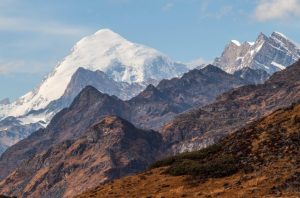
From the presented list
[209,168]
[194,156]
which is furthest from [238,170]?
[194,156]

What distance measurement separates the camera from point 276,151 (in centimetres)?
5547

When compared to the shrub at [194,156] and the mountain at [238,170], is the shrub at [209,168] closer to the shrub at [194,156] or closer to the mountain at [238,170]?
the mountain at [238,170]

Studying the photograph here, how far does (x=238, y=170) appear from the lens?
55.4 meters

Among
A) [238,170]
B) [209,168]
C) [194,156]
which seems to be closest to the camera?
[238,170]

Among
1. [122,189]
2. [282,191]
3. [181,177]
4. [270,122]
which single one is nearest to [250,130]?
[270,122]

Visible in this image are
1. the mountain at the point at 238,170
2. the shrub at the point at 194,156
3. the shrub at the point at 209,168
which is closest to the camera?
the mountain at the point at 238,170

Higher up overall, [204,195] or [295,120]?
[295,120]

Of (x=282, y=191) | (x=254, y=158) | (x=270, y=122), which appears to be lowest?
(x=282, y=191)

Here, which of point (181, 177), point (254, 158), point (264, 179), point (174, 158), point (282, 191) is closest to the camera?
point (282, 191)

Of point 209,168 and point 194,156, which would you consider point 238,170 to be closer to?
point 209,168

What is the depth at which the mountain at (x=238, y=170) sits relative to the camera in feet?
158

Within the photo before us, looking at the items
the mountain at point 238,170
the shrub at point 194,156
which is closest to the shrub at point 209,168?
the mountain at point 238,170

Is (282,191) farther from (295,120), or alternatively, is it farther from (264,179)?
(295,120)

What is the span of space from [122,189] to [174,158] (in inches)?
441
